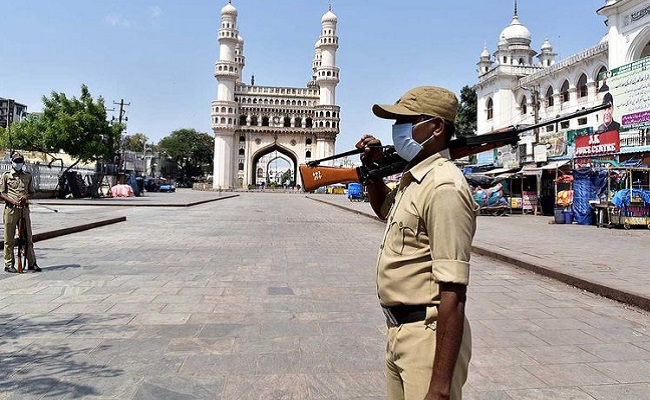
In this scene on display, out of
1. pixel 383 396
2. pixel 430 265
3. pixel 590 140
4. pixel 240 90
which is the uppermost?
pixel 240 90

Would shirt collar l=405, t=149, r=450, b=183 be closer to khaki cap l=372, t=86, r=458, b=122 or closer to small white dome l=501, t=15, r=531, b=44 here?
khaki cap l=372, t=86, r=458, b=122

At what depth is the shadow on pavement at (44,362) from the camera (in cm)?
300

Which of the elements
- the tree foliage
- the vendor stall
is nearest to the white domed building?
the vendor stall

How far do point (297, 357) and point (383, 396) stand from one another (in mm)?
859

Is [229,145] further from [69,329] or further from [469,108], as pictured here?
[69,329]

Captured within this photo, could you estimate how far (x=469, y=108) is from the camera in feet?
180

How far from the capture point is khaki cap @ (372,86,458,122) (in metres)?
1.72

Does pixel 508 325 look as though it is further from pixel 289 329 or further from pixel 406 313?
pixel 406 313

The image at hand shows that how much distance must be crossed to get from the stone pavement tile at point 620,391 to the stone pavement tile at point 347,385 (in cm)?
129

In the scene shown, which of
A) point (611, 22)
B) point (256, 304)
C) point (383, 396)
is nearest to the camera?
point (383, 396)

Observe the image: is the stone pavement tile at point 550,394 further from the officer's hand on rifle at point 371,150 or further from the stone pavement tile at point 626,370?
the officer's hand on rifle at point 371,150

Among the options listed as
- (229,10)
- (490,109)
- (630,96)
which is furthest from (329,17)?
(630,96)

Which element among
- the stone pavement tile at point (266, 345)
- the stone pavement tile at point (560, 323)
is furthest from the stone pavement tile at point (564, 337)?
the stone pavement tile at point (266, 345)

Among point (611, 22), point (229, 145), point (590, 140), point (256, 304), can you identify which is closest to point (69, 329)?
point (256, 304)
